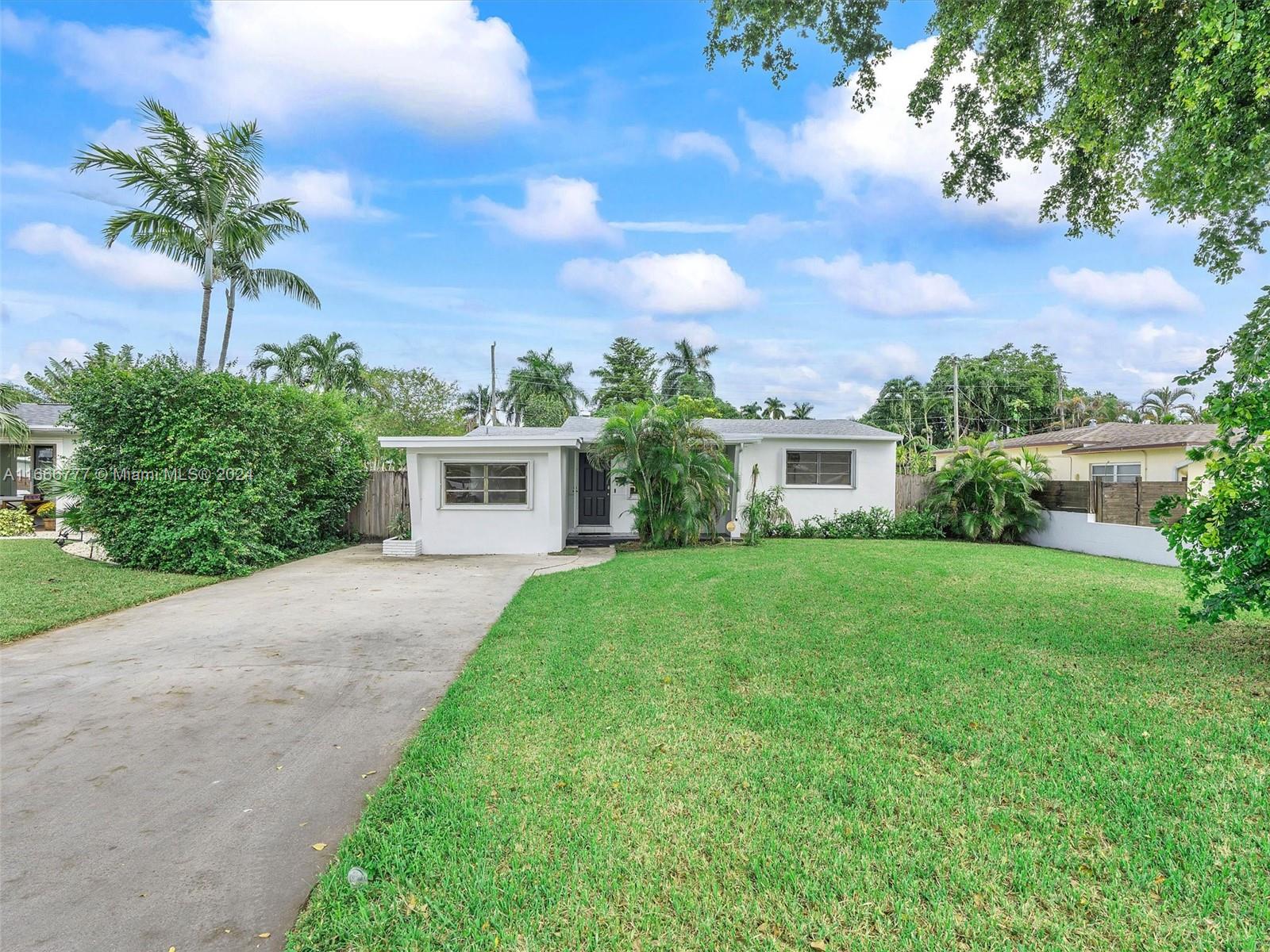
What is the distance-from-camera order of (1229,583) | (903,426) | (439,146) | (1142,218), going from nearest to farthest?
(1229,583) < (1142,218) < (439,146) < (903,426)

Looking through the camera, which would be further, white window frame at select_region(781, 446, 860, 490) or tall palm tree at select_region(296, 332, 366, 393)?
tall palm tree at select_region(296, 332, 366, 393)

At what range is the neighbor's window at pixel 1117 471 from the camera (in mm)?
17391

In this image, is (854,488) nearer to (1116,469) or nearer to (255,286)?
(1116,469)

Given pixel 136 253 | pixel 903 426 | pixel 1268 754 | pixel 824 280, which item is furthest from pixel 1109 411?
pixel 136 253

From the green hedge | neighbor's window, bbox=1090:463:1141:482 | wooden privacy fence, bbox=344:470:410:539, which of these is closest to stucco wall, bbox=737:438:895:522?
neighbor's window, bbox=1090:463:1141:482

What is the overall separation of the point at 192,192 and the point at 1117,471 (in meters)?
25.2

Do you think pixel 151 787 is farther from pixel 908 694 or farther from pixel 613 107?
pixel 613 107

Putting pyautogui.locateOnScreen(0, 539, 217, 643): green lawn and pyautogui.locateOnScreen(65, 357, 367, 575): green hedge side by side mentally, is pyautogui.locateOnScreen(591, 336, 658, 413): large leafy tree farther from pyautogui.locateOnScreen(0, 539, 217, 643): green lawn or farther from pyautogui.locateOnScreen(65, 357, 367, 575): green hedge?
pyautogui.locateOnScreen(0, 539, 217, 643): green lawn

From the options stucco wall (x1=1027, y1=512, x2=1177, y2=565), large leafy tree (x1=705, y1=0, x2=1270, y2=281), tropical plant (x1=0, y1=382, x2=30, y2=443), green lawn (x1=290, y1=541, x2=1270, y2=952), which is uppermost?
large leafy tree (x1=705, y1=0, x2=1270, y2=281)

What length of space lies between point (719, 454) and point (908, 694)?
27.3 feet

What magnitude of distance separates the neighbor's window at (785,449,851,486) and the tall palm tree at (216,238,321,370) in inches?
508

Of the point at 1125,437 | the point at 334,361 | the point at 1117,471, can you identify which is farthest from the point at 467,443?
the point at 334,361

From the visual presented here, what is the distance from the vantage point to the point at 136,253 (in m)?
13.1

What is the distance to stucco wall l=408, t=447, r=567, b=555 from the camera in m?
12.1
